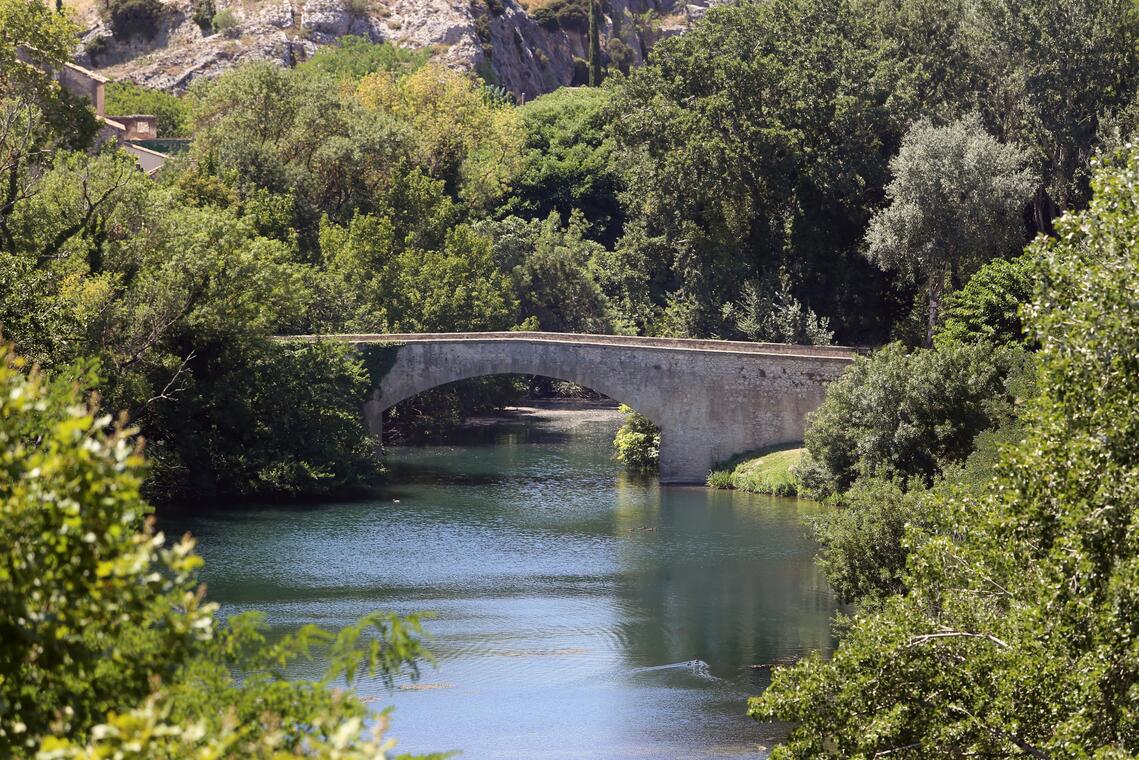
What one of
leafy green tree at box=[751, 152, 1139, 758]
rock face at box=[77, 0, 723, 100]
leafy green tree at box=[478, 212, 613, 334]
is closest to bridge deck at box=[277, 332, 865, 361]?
leafy green tree at box=[478, 212, 613, 334]

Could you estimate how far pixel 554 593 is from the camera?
32.4 m

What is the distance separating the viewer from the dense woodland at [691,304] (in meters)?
10.4

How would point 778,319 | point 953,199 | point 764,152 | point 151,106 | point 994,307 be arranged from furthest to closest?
point 151,106 < point 778,319 < point 764,152 < point 953,199 < point 994,307

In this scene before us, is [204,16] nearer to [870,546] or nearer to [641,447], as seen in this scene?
→ [641,447]

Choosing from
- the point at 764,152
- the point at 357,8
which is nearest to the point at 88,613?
the point at 764,152

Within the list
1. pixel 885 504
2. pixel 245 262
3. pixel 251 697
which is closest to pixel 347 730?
pixel 251 697

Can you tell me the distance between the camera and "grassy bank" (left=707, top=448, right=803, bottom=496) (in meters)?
42.3

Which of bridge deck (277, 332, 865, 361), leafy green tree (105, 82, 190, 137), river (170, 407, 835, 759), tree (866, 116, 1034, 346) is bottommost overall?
river (170, 407, 835, 759)

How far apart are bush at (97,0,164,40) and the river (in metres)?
45.3

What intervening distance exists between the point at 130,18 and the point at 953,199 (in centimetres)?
5372

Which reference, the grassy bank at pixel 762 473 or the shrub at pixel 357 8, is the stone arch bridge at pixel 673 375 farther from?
the shrub at pixel 357 8

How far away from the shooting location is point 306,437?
42.3 meters

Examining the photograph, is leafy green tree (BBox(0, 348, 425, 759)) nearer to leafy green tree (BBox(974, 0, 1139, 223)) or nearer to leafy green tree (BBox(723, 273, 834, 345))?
leafy green tree (BBox(974, 0, 1139, 223))

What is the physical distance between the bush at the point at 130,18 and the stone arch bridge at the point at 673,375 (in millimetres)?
44206
